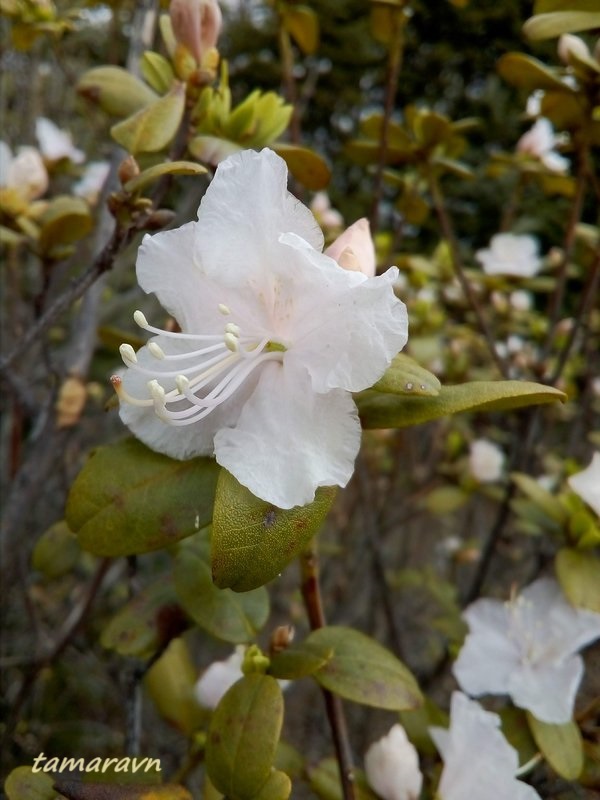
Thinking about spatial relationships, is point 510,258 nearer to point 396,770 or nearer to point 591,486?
point 591,486

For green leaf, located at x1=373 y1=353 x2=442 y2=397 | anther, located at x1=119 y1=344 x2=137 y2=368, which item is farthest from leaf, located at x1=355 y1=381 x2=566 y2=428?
anther, located at x1=119 y1=344 x2=137 y2=368

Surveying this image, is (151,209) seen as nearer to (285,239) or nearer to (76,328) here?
(285,239)

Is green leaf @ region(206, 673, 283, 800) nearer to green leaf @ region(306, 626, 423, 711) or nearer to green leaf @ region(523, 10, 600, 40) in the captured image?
green leaf @ region(306, 626, 423, 711)

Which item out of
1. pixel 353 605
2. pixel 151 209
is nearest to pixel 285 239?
pixel 151 209

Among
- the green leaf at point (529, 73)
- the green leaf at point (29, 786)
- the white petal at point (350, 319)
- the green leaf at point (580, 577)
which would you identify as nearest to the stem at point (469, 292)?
the green leaf at point (529, 73)

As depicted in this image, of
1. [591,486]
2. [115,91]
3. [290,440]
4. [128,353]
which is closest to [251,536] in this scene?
[290,440]

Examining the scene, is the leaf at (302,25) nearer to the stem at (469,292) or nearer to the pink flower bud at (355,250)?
the stem at (469,292)
